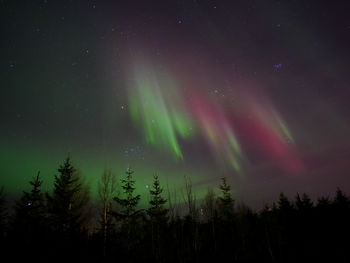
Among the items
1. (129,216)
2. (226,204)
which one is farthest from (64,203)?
(226,204)

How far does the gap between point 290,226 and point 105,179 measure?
34709 mm

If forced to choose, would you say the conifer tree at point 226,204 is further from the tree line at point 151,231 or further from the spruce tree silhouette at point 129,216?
the spruce tree silhouette at point 129,216

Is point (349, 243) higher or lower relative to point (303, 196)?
lower

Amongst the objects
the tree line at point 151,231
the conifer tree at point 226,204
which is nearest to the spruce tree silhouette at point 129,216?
the tree line at point 151,231

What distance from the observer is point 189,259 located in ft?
84.0

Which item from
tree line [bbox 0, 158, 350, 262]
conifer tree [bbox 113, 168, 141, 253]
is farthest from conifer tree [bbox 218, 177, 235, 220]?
conifer tree [bbox 113, 168, 141, 253]

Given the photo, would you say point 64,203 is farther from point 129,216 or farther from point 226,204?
point 226,204

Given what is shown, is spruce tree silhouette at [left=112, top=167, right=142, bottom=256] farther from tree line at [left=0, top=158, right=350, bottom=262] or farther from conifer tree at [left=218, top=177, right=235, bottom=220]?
conifer tree at [left=218, top=177, right=235, bottom=220]

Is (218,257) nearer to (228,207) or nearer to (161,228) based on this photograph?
(161,228)

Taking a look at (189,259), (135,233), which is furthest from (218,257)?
(135,233)

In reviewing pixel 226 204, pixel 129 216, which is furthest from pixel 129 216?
pixel 226 204

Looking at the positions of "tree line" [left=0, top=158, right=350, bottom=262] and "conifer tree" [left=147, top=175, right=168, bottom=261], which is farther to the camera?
"conifer tree" [left=147, top=175, right=168, bottom=261]

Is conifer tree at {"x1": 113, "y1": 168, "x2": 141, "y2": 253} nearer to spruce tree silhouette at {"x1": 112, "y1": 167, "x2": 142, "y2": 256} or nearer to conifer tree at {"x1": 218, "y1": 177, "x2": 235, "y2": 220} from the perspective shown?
spruce tree silhouette at {"x1": 112, "y1": 167, "x2": 142, "y2": 256}

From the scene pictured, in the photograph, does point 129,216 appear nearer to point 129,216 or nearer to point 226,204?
point 129,216
